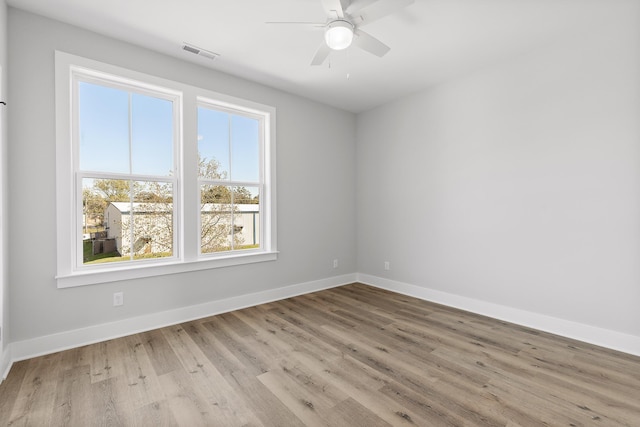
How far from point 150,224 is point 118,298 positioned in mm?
767

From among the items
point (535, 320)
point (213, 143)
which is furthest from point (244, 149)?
point (535, 320)

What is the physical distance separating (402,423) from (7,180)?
3.30 m

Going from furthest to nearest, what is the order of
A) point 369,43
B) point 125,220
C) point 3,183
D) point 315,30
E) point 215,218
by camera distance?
point 215,218 → point 125,220 → point 315,30 → point 369,43 → point 3,183

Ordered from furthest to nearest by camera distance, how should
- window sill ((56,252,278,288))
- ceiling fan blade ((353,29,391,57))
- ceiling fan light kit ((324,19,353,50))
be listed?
window sill ((56,252,278,288)) → ceiling fan blade ((353,29,391,57)) → ceiling fan light kit ((324,19,353,50))

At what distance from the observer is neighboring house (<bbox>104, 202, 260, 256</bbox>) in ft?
9.57

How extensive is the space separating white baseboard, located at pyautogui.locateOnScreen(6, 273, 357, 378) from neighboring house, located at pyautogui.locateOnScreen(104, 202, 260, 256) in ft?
2.23

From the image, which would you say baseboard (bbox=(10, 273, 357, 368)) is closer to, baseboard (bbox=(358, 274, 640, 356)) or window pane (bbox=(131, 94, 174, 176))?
window pane (bbox=(131, 94, 174, 176))

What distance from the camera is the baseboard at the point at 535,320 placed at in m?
2.54

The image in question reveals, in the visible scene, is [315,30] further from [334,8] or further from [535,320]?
[535,320]

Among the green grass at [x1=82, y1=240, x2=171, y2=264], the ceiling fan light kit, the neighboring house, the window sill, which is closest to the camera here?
the ceiling fan light kit

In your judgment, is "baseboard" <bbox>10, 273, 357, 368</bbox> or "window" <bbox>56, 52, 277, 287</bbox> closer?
"baseboard" <bbox>10, 273, 357, 368</bbox>

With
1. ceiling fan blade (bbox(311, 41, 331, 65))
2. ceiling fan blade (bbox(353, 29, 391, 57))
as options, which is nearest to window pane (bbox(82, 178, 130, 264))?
ceiling fan blade (bbox(311, 41, 331, 65))

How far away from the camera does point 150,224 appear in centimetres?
312

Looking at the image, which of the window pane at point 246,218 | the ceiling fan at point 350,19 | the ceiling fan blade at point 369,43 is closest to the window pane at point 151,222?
the window pane at point 246,218
